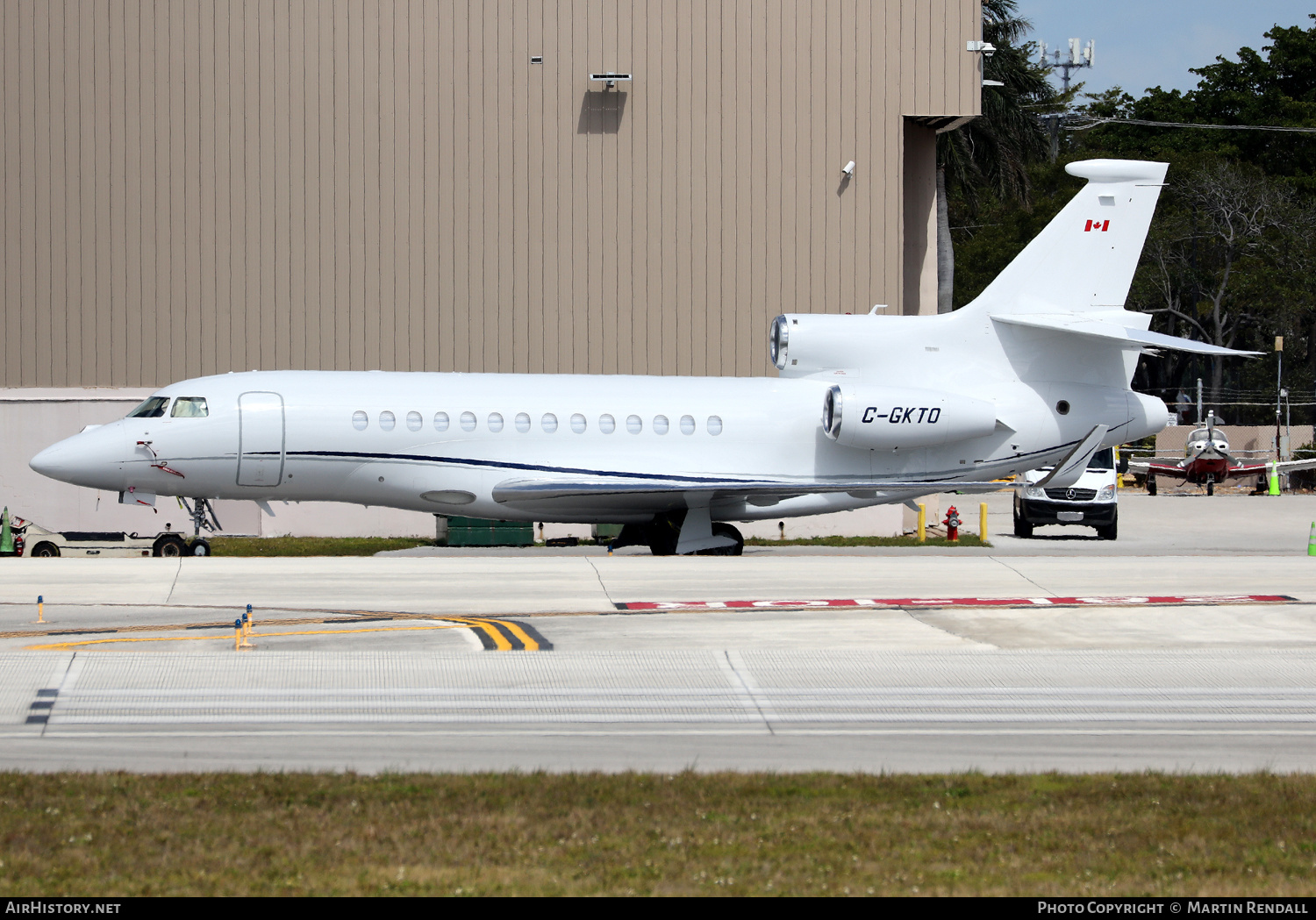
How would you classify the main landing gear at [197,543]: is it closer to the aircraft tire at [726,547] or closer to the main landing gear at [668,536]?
the main landing gear at [668,536]

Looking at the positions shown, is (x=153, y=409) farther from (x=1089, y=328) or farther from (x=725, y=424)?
(x=1089, y=328)

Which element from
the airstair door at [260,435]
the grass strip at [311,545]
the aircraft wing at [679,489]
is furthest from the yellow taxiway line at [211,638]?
the grass strip at [311,545]

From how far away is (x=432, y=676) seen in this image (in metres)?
11.4

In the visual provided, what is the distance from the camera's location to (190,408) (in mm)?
22328

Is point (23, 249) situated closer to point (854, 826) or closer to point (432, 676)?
point (432, 676)

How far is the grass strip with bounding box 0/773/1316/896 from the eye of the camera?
682 centimetres

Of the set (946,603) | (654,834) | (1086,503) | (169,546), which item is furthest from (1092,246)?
(654,834)

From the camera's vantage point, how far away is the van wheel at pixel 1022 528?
3231 cm

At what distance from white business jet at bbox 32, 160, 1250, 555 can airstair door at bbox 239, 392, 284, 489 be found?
0.09ft

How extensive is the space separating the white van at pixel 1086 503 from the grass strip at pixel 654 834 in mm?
22884

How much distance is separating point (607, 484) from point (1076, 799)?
15.3 m

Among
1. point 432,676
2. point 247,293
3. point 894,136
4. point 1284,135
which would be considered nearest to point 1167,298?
point 1284,135

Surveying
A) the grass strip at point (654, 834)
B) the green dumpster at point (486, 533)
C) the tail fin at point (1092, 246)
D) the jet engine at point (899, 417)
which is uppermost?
the tail fin at point (1092, 246)

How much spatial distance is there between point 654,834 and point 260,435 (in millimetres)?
16001
